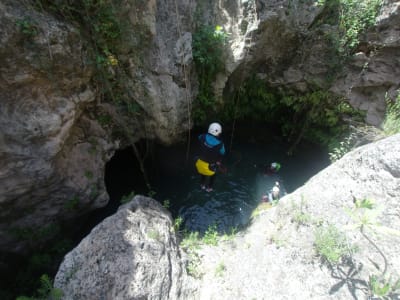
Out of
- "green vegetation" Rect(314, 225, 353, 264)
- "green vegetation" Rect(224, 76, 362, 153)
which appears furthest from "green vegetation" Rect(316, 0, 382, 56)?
"green vegetation" Rect(314, 225, 353, 264)

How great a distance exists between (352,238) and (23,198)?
5.46m

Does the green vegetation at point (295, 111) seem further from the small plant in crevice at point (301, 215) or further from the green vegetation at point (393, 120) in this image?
the small plant in crevice at point (301, 215)

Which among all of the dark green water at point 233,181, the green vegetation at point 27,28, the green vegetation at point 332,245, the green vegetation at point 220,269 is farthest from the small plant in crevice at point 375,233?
the green vegetation at point 27,28

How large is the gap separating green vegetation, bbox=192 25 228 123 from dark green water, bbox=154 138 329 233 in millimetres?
1858

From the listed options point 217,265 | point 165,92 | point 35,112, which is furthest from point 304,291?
point 35,112

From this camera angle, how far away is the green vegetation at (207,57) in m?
5.55

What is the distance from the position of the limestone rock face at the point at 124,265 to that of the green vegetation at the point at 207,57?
379cm

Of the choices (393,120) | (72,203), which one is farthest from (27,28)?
(393,120)

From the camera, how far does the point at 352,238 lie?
321 centimetres

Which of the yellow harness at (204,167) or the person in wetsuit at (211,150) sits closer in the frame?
the person in wetsuit at (211,150)

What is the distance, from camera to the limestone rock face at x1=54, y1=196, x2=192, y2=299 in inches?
118

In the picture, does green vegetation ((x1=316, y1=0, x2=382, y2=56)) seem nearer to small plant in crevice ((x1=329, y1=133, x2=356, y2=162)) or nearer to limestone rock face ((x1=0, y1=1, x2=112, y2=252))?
small plant in crevice ((x1=329, y1=133, x2=356, y2=162))

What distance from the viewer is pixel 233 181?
691 cm

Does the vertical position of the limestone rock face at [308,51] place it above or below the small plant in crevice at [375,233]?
above
